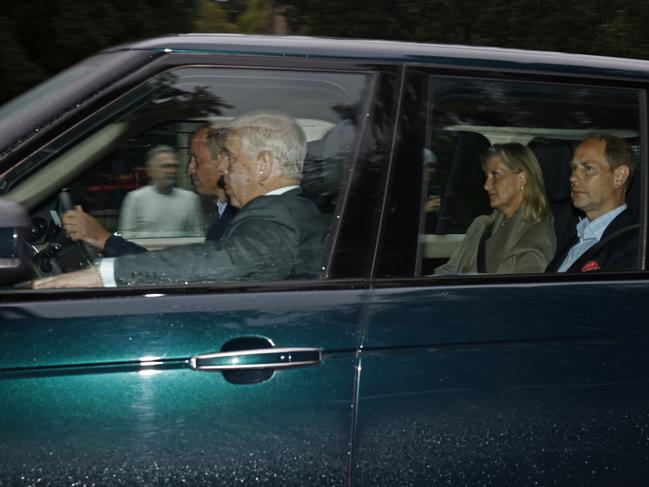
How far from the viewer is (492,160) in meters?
3.48

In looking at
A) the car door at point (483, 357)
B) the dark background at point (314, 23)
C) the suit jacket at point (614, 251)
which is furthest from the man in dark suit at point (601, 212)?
the dark background at point (314, 23)

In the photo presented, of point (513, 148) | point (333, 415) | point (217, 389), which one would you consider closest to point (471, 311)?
point (333, 415)

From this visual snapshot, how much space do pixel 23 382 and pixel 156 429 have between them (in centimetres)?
32

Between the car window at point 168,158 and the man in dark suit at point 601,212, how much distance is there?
0.81 metres

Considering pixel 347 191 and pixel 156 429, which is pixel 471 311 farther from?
pixel 156 429

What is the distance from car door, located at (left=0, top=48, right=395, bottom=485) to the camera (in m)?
2.40

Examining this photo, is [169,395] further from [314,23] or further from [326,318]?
[314,23]

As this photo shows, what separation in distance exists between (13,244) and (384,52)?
1.11 metres

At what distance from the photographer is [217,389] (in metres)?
2.48

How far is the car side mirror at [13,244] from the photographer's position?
2.23 meters

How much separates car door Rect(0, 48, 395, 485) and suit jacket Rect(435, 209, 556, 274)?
48 centimetres

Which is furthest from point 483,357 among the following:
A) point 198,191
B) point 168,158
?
point 168,158

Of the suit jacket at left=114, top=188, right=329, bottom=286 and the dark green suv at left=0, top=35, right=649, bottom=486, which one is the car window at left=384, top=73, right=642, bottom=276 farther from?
the suit jacket at left=114, top=188, right=329, bottom=286

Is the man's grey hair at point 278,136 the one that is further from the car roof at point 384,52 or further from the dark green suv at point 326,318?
the car roof at point 384,52
